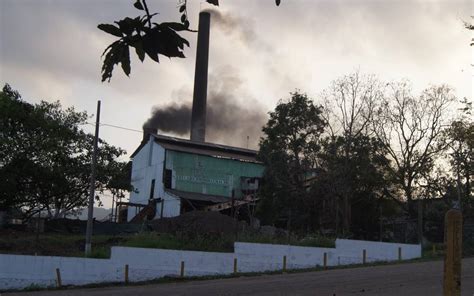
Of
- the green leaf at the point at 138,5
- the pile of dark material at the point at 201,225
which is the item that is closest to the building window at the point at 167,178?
the pile of dark material at the point at 201,225

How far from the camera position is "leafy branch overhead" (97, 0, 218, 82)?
3629 millimetres

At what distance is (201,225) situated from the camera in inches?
1278

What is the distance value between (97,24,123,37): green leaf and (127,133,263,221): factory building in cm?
4513

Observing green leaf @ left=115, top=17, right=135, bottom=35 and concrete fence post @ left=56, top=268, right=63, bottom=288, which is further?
concrete fence post @ left=56, top=268, right=63, bottom=288

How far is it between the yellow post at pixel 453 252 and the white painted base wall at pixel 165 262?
69.9 ft

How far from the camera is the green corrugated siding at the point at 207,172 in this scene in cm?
5225

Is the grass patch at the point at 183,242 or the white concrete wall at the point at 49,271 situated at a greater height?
the grass patch at the point at 183,242

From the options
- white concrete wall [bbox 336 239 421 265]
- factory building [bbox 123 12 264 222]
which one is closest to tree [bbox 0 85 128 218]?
factory building [bbox 123 12 264 222]

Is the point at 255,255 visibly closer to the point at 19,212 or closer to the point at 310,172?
the point at 310,172

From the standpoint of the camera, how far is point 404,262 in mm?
29375

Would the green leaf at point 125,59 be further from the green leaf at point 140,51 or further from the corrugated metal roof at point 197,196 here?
the corrugated metal roof at point 197,196

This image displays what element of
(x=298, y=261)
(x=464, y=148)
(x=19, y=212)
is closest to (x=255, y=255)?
(x=298, y=261)

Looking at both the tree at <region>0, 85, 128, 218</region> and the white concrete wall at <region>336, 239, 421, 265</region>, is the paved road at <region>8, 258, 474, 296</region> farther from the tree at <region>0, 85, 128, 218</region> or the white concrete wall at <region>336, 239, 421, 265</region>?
the tree at <region>0, 85, 128, 218</region>

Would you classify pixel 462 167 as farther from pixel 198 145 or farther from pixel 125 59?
pixel 125 59
